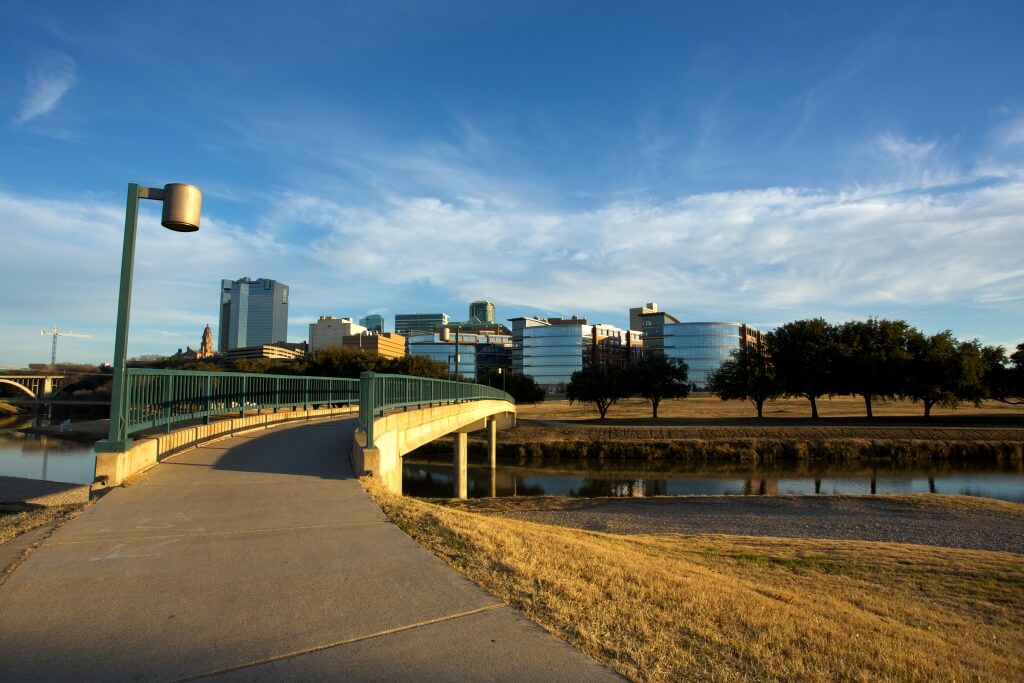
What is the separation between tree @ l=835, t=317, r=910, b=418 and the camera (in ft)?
189

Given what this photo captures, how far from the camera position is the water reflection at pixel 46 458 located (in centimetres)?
3641

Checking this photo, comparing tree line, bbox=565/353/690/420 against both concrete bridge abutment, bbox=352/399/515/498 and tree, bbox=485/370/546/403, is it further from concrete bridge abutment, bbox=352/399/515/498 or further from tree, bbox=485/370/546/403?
concrete bridge abutment, bbox=352/399/515/498

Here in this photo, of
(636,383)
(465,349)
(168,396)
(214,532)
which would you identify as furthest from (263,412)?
(465,349)

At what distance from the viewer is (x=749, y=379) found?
208ft

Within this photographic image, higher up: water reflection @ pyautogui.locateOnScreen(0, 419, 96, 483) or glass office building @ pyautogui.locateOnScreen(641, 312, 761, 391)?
glass office building @ pyautogui.locateOnScreen(641, 312, 761, 391)

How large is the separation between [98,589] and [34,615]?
56 cm

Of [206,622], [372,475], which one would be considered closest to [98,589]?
[206,622]

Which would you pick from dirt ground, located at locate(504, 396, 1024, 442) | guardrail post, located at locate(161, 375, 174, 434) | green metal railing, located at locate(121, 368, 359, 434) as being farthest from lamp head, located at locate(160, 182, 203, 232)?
dirt ground, located at locate(504, 396, 1024, 442)

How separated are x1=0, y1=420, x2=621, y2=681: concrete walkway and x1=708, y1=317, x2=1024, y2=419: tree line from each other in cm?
6138

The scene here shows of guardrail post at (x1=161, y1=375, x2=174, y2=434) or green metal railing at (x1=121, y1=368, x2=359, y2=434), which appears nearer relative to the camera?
green metal railing at (x1=121, y1=368, x2=359, y2=434)

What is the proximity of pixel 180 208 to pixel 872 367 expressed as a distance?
6226 centimetres

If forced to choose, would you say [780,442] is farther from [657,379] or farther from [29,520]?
[29,520]

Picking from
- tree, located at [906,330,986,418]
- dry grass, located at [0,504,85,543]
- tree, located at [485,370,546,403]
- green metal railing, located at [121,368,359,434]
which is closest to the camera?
dry grass, located at [0,504,85,543]

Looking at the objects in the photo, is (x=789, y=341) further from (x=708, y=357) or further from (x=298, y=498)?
(x=708, y=357)
